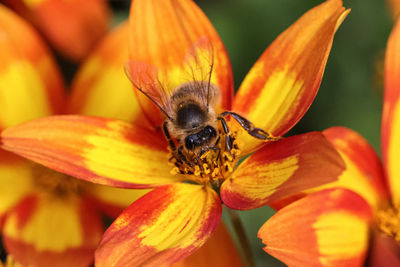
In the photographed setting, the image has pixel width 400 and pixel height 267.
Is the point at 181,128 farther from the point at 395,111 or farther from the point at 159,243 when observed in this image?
the point at 395,111

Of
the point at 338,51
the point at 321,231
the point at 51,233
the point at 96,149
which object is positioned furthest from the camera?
the point at 338,51

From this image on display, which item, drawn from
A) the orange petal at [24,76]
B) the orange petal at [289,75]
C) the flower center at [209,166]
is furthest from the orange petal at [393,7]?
the orange petal at [24,76]

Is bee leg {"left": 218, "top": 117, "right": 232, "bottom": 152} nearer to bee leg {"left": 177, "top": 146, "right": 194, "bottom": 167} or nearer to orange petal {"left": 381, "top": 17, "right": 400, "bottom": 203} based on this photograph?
bee leg {"left": 177, "top": 146, "right": 194, "bottom": 167}

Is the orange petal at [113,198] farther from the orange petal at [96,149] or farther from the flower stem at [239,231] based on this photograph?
the flower stem at [239,231]

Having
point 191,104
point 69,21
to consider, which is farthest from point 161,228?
point 69,21

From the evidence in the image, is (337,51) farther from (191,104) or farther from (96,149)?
(96,149)

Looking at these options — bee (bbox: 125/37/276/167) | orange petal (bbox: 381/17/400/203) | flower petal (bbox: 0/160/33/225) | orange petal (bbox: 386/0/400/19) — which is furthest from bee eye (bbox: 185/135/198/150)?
orange petal (bbox: 386/0/400/19)

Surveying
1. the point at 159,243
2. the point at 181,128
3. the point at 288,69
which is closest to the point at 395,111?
the point at 288,69
